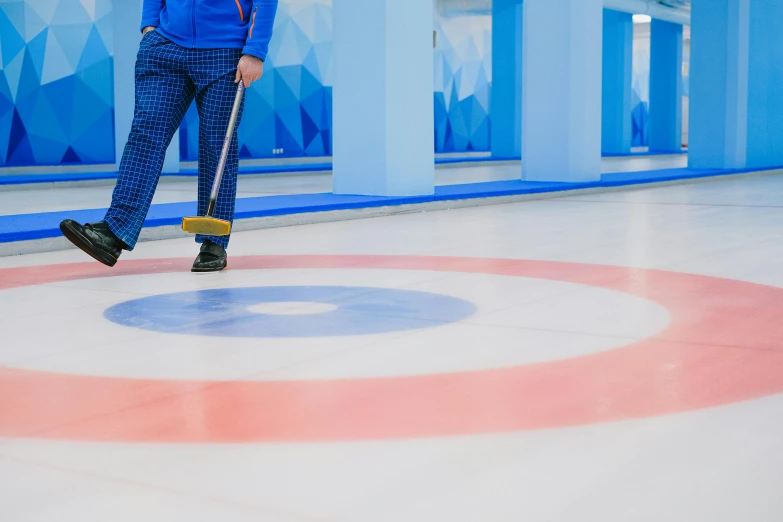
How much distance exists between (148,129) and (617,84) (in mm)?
22951

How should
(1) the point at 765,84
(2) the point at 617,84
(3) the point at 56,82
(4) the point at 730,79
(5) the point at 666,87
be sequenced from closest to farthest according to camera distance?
(4) the point at 730,79 < (3) the point at 56,82 < (1) the point at 765,84 < (2) the point at 617,84 < (5) the point at 666,87

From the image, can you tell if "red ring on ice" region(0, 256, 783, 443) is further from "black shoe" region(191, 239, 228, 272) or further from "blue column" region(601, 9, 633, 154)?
"blue column" region(601, 9, 633, 154)

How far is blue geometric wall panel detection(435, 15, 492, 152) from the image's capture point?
2370 cm

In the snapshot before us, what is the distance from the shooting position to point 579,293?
13.5ft

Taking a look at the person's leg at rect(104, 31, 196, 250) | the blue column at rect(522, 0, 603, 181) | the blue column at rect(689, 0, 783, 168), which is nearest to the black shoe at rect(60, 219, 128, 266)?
the person's leg at rect(104, 31, 196, 250)

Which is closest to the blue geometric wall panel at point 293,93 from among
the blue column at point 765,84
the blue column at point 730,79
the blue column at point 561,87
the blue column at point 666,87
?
the blue column at point 730,79

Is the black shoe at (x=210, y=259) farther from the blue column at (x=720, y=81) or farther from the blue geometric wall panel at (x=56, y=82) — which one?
the blue column at (x=720, y=81)

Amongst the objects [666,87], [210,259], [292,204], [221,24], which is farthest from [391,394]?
[666,87]

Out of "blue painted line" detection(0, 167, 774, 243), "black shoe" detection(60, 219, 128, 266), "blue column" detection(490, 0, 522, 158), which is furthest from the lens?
"blue column" detection(490, 0, 522, 158)

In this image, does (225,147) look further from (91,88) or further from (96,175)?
(91,88)

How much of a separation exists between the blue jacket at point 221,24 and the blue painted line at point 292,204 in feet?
5.45

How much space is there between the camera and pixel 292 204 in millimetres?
7824

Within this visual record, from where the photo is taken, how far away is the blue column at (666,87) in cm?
2794

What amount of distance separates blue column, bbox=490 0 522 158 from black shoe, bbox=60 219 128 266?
57.2ft
